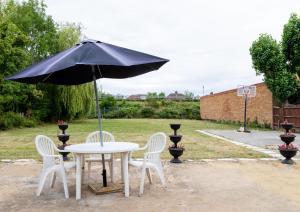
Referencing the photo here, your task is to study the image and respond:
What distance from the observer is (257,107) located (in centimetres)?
1908

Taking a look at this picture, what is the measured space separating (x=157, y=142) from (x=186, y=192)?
2.82 feet

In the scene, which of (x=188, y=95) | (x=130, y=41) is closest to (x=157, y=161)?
(x=130, y=41)

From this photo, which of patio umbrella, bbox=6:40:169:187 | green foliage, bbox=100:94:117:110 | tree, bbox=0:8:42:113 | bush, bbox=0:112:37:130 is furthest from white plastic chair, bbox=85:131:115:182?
green foliage, bbox=100:94:117:110

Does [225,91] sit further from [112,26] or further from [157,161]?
[157,161]

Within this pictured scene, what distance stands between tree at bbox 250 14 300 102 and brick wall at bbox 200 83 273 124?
67.5 inches

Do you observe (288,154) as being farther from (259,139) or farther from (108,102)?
(108,102)

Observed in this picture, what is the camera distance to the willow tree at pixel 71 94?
20.6 m

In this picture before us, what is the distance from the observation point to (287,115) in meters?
16.0

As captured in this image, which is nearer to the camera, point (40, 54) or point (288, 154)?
point (288, 154)

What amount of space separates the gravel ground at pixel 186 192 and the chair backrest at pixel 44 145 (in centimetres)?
56

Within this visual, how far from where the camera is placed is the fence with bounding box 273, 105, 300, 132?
50.4 feet

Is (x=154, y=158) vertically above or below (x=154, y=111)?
below

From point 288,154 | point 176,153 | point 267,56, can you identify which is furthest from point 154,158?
point 267,56

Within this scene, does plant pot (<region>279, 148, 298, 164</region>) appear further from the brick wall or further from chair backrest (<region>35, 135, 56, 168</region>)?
the brick wall
